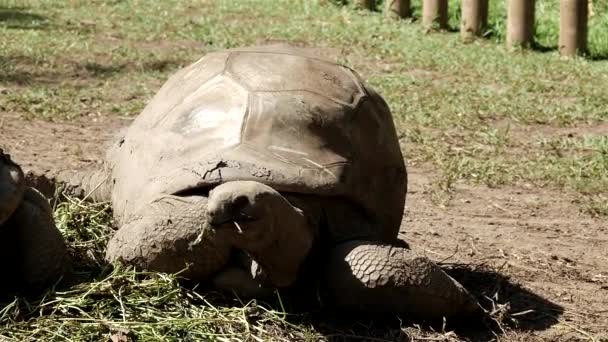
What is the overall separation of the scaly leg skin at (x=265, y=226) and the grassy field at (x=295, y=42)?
19 centimetres

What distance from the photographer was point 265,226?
2.99m

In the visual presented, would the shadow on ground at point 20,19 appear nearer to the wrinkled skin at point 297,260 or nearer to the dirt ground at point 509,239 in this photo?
the dirt ground at point 509,239

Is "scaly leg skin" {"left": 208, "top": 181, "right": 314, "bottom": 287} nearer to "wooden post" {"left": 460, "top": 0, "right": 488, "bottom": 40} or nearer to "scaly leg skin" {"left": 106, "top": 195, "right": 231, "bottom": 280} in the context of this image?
"scaly leg skin" {"left": 106, "top": 195, "right": 231, "bottom": 280}

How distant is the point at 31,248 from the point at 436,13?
290 inches

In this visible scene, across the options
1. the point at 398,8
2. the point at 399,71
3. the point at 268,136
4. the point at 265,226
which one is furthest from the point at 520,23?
the point at 265,226

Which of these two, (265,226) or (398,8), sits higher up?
(265,226)

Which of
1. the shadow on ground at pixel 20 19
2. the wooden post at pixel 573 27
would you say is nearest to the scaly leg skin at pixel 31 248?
the wooden post at pixel 573 27

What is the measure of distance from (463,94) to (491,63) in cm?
114

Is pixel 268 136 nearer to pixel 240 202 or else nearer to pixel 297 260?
pixel 297 260

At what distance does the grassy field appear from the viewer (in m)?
3.25

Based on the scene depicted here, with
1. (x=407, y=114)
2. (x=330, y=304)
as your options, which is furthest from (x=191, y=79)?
(x=407, y=114)

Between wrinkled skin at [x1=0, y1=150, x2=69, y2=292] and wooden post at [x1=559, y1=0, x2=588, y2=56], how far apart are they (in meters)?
6.21

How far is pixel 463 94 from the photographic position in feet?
24.8

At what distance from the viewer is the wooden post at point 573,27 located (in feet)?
28.3
